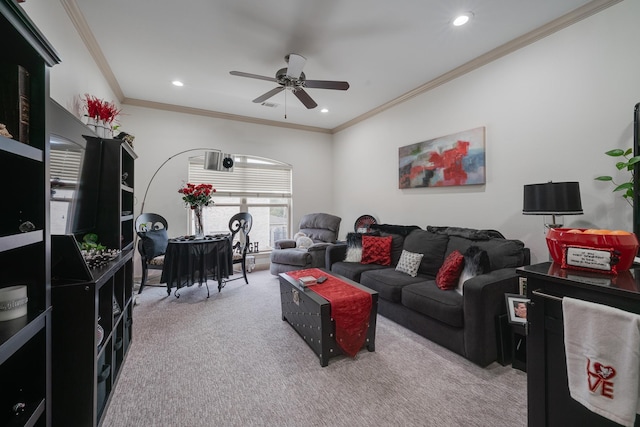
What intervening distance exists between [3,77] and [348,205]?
4.91 m

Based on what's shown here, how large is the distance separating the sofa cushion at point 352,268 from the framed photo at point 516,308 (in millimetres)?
1453

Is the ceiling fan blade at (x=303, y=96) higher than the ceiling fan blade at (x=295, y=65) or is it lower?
lower

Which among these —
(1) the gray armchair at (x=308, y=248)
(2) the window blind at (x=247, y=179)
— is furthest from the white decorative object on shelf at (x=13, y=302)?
(2) the window blind at (x=247, y=179)

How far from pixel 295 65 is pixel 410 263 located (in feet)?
8.32

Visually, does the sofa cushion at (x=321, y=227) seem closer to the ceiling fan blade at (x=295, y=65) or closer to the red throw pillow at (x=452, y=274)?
the red throw pillow at (x=452, y=274)

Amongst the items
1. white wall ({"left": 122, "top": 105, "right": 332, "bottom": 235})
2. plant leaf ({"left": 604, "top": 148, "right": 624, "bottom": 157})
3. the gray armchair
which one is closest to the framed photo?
plant leaf ({"left": 604, "top": 148, "right": 624, "bottom": 157})

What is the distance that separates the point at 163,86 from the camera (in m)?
3.82

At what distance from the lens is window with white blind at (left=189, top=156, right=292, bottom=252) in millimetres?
4996

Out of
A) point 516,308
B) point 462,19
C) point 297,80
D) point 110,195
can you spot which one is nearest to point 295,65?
point 297,80

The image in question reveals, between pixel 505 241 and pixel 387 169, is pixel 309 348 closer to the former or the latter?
pixel 505 241

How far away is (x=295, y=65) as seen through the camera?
2.78m

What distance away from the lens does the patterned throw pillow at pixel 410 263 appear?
10.1ft

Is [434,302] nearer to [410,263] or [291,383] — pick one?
[410,263]

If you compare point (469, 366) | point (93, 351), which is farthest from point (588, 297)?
point (93, 351)
